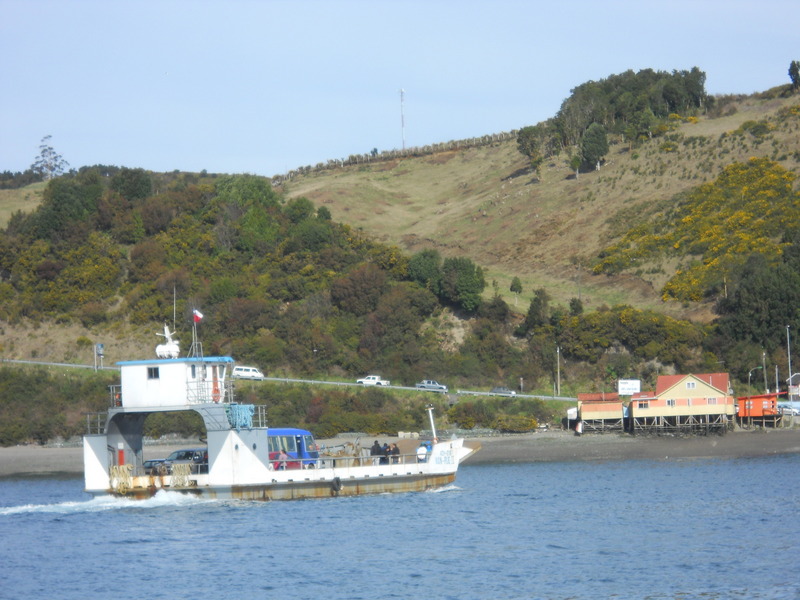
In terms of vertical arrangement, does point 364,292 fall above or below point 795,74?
below

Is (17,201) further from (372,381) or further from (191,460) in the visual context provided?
(191,460)

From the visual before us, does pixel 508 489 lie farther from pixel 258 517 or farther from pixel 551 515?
pixel 258 517

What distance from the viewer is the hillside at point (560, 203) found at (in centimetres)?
9994

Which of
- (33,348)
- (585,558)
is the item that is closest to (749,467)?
(585,558)

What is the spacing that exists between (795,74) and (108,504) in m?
110

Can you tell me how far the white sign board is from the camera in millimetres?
77312

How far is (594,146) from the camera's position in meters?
126

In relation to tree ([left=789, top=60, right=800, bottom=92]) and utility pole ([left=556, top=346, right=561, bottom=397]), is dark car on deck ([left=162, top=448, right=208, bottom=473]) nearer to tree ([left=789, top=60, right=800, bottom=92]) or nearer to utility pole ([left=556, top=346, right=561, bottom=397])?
utility pole ([left=556, top=346, right=561, bottom=397])

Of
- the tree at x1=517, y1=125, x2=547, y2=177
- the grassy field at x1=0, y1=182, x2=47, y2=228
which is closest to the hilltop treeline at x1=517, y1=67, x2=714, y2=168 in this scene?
the tree at x1=517, y1=125, x2=547, y2=177

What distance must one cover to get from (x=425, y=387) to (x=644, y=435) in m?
16.6

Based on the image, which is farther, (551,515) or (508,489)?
(508,489)

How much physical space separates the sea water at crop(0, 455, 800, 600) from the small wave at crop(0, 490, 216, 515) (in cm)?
8

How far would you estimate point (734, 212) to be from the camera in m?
101

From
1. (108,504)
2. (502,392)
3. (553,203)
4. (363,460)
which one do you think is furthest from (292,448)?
(553,203)
